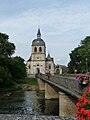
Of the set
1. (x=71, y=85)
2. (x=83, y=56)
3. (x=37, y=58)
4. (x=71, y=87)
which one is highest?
(x=37, y=58)

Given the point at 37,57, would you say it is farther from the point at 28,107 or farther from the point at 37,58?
the point at 28,107

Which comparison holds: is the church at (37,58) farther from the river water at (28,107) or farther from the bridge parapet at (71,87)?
the bridge parapet at (71,87)

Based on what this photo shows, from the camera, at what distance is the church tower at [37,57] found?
511ft

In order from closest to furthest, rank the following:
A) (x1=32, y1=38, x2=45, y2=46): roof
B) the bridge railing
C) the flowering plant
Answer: the flowering plant
the bridge railing
(x1=32, y1=38, x2=45, y2=46): roof

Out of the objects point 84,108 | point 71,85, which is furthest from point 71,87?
point 84,108

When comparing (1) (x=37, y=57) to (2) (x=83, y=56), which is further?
(1) (x=37, y=57)

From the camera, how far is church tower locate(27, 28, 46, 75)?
155750 millimetres

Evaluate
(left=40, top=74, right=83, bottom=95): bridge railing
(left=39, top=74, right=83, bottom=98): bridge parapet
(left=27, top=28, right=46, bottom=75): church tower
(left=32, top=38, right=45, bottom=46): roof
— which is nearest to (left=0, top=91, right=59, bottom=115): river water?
(left=39, top=74, right=83, bottom=98): bridge parapet

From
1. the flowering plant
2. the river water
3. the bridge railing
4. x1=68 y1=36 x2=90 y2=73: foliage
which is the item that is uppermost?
x1=68 y1=36 x2=90 y2=73: foliage

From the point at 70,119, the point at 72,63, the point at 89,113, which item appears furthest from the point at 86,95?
the point at 72,63

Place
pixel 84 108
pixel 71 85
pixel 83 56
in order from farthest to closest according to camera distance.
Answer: pixel 83 56 < pixel 71 85 < pixel 84 108

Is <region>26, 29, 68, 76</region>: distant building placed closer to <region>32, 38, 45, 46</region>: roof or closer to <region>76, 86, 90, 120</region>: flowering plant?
<region>32, 38, 45, 46</region>: roof

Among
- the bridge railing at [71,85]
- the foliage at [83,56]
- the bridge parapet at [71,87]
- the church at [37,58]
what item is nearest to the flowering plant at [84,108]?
the bridge railing at [71,85]

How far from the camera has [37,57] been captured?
15638 cm
